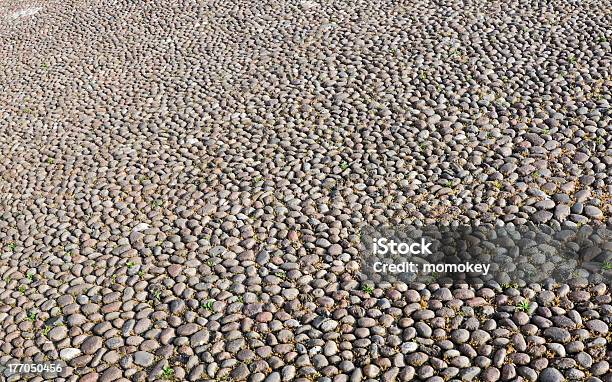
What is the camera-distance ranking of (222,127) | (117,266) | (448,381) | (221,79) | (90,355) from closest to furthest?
(448,381) → (90,355) → (117,266) → (222,127) → (221,79)

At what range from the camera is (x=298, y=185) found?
575 cm

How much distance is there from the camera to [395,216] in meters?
5.20

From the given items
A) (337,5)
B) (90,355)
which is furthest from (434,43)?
(90,355)

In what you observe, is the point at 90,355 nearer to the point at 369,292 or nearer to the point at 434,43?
the point at 369,292

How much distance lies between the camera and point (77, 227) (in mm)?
5637

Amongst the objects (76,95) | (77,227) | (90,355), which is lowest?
(76,95)

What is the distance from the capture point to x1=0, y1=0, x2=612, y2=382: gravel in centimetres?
415

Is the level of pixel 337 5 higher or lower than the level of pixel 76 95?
higher

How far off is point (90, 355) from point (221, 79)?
443cm

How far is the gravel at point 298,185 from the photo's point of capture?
415 cm

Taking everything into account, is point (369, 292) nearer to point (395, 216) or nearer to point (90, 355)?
point (395, 216)

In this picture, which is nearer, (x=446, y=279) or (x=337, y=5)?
(x=446, y=279)

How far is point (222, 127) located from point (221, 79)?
49.2 inches

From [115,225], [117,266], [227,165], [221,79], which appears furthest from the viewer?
[221,79]
